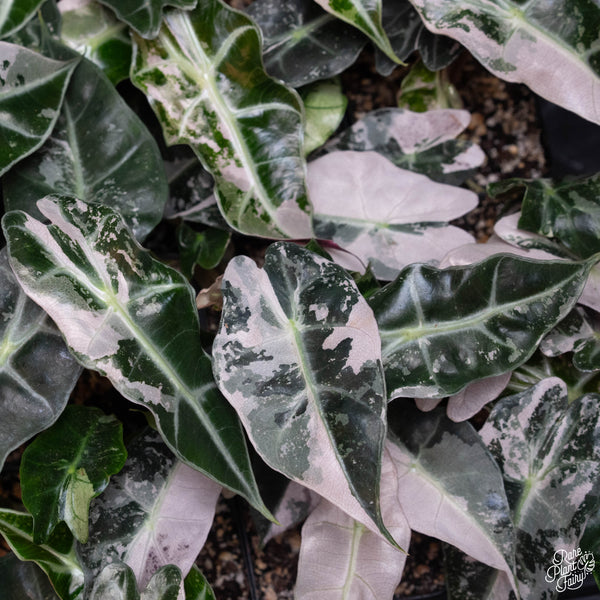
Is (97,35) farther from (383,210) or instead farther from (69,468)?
(69,468)

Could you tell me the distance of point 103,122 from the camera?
1.01m

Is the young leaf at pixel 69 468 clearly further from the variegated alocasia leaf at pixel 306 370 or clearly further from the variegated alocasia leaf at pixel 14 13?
the variegated alocasia leaf at pixel 14 13

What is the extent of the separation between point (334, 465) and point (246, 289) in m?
0.26

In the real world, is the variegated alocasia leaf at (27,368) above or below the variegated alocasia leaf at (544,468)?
above

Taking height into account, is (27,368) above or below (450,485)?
above

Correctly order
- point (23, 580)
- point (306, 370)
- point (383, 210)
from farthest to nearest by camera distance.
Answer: point (383, 210) < point (23, 580) < point (306, 370)

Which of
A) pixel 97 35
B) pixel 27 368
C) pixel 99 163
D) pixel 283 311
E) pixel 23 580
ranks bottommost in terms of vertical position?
pixel 23 580

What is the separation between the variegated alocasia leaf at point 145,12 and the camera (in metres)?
1.01

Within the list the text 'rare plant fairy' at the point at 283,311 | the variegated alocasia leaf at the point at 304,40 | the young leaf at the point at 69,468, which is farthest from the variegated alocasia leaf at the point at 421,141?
the young leaf at the point at 69,468

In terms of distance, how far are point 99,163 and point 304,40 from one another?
16.1 inches

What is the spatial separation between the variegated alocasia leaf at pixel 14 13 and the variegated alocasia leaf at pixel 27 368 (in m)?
0.35

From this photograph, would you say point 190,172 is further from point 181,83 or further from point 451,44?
point 451,44

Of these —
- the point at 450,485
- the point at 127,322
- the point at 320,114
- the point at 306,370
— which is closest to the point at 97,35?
the point at 320,114

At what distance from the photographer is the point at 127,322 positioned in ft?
2.93
